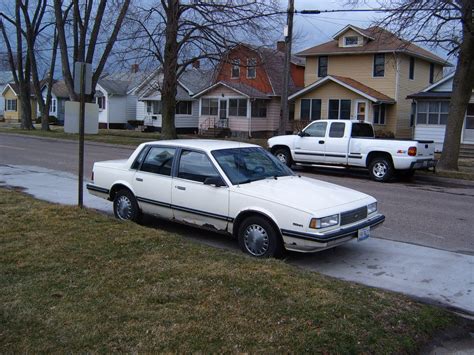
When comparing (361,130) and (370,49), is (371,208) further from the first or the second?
(370,49)

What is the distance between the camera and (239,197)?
6.77 meters

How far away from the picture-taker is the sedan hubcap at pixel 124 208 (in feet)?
27.3

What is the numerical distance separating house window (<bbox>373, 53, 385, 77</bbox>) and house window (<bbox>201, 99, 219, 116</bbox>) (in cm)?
1277

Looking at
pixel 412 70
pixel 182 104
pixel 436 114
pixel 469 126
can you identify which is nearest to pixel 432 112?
pixel 436 114

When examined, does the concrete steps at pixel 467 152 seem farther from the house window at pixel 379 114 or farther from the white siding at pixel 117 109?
the white siding at pixel 117 109

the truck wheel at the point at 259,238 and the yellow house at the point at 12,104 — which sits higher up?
the yellow house at the point at 12,104

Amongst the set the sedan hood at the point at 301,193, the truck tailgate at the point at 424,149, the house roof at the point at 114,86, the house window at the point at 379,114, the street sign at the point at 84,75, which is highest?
the house roof at the point at 114,86

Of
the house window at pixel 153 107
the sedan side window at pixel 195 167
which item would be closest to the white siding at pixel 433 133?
the house window at pixel 153 107

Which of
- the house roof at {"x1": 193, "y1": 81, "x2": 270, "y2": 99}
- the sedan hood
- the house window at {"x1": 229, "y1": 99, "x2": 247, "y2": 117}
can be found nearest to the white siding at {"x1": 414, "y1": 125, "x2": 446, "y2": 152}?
the house roof at {"x1": 193, "y1": 81, "x2": 270, "y2": 99}

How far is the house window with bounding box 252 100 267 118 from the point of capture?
40531 millimetres

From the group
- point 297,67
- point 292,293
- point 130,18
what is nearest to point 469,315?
point 292,293

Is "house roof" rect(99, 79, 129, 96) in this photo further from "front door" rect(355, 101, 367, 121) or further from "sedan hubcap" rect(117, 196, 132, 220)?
"sedan hubcap" rect(117, 196, 132, 220)

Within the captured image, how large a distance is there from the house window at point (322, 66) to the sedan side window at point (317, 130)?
828 inches

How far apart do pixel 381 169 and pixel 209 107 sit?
28.4 meters
